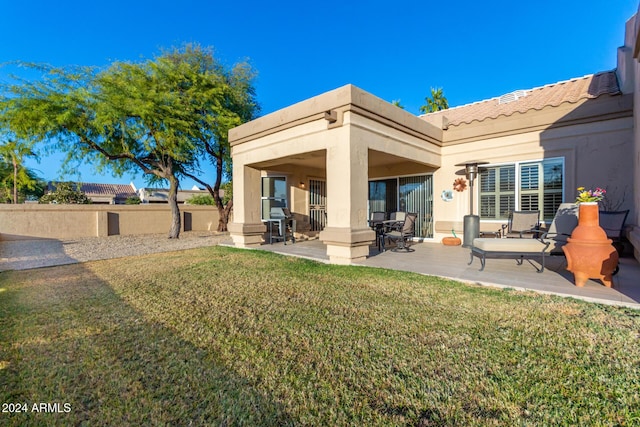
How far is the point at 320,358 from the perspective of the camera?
7.80 feet

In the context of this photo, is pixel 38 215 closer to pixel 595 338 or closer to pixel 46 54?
pixel 46 54

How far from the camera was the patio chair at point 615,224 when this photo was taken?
584 cm

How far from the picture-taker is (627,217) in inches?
255

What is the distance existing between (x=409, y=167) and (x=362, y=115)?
404 centimetres

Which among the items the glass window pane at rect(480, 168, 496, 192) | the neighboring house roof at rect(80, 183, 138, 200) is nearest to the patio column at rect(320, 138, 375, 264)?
the glass window pane at rect(480, 168, 496, 192)

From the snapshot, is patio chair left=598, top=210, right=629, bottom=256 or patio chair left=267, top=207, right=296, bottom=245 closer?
patio chair left=598, top=210, right=629, bottom=256

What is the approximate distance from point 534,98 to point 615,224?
5.78 m

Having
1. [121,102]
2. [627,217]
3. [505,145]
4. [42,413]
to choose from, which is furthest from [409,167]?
[121,102]

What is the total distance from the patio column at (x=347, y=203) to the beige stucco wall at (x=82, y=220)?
12709 millimetres

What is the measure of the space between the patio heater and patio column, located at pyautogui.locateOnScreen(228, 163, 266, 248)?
579 cm

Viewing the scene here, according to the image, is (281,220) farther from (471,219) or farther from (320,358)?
(320,358)

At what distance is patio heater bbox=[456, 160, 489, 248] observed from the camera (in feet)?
26.0

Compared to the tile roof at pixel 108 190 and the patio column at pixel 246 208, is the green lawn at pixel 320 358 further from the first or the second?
the tile roof at pixel 108 190

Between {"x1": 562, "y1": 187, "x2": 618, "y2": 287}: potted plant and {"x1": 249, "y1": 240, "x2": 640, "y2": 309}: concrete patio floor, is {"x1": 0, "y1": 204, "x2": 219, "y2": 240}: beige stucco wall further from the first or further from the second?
{"x1": 562, "y1": 187, "x2": 618, "y2": 287}: potted plant
